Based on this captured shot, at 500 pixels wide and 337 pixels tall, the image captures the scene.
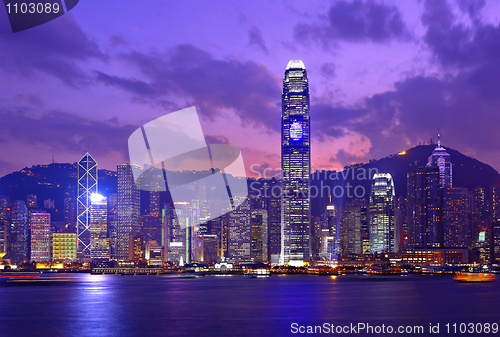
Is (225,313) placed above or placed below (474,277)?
above

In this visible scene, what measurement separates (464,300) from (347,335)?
140 ft

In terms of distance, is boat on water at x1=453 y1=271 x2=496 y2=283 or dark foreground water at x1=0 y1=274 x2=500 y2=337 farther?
boat on water at x1=453 y1=271 x2=496 y2=283

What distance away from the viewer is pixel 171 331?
2269 inches

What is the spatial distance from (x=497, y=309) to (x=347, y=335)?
31500 millimetres

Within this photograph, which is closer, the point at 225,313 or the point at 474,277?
the point at 225,313

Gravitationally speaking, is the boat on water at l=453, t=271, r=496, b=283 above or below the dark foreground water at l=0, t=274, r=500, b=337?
below

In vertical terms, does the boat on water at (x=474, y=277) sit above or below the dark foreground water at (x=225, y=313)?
below

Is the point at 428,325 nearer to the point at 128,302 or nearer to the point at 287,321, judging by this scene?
the point at 287,321

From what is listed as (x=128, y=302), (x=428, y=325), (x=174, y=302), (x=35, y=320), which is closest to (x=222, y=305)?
(x=174, y=302)

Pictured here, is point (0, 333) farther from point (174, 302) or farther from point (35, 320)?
point (174, 302)

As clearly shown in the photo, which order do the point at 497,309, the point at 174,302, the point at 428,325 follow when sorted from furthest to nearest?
the point at 174,302 → the point at 497,309 → the point at 428,325

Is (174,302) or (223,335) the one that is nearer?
(223,335)

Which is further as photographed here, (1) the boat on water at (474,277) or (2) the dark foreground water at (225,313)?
(1) the boat on water at (474,277)

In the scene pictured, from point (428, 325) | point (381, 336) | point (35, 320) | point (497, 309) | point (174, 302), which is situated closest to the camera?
point (381, 336)
